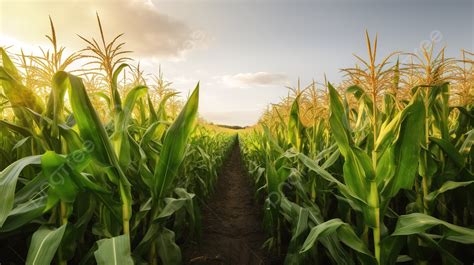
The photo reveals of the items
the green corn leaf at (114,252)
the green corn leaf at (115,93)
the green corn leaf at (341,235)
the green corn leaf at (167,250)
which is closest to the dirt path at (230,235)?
the green corn leaf at (167,250)

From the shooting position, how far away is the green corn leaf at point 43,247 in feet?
3.60

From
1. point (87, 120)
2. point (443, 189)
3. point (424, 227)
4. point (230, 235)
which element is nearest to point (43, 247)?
point (87, 120)

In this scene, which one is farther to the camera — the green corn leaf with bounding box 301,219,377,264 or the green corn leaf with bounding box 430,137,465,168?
the green corn leaf with bounding box 430,137,465,168

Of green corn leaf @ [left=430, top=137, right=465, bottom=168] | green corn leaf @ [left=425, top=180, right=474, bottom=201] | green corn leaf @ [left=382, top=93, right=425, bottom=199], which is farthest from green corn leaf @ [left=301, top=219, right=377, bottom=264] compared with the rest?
green corn leaf @ [left=430, top=137, right=465, bottom=168]

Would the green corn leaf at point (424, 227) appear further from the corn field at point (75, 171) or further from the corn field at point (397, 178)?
the corn field at point (75, 171)

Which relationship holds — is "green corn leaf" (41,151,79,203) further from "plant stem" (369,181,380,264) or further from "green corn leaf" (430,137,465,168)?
"green corn leaf" (430,137,465,168)

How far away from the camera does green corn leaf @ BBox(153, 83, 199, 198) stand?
60.7 inches

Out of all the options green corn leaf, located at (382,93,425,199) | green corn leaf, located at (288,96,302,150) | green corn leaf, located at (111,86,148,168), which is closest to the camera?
green corn leaf, located at (382,93,425,199)

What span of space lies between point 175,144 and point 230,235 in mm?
2241

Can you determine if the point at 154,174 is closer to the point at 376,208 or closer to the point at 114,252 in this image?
→ the point at 114,252

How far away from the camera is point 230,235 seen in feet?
11.1

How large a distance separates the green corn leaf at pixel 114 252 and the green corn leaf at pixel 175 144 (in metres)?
0.44

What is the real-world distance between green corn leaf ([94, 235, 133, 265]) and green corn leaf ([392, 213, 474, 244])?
133 cm

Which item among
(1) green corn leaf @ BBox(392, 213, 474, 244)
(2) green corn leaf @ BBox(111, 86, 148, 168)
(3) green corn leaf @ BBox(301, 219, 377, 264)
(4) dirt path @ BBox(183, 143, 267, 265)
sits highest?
(2) green corn leaf @ BBox(111, 86, 148, 168)
